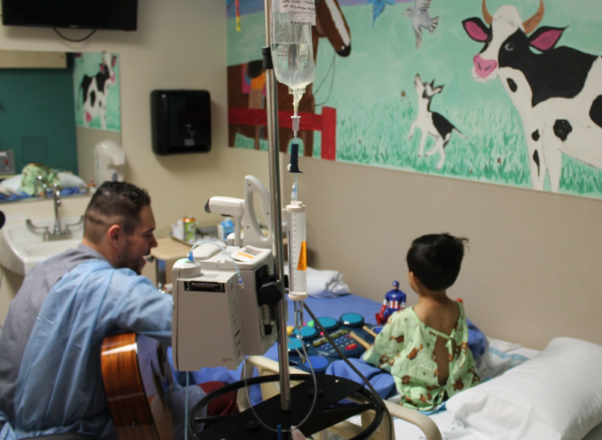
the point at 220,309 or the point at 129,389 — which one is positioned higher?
the point at 220,309

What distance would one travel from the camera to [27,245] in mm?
3061

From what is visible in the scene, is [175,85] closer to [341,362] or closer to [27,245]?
[27,245]

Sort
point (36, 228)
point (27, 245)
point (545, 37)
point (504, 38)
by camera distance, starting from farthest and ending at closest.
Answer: point (36, 228)
point (27, 245)
point (504, 38)
point (545, 37)

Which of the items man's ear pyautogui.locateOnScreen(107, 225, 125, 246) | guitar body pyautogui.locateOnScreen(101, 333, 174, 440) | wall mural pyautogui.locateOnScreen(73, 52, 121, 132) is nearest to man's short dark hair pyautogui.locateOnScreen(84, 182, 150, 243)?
man's ear pyautogui.locateOnScreen(107, 225, 125, 246)

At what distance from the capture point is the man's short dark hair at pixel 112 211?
1.85 m

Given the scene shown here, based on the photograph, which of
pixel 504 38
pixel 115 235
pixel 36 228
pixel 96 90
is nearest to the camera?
pixel 115 235

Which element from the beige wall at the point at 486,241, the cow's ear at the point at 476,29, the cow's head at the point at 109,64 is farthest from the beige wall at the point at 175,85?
the cow's ear at the point at 476,29

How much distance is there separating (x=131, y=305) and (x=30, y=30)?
2.18 metres

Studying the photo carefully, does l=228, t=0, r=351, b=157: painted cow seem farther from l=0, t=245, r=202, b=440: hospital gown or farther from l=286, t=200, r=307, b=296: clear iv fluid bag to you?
l=286, t=200, r=307, b=296: clear iv fluid bag

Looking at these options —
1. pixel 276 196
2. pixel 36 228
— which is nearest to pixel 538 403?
pixel 276 196

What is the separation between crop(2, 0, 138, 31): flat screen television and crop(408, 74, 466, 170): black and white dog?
1.77 m

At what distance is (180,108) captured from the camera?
366 cm

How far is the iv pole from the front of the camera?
1051mm

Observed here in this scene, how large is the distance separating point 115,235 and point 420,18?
1731mm
